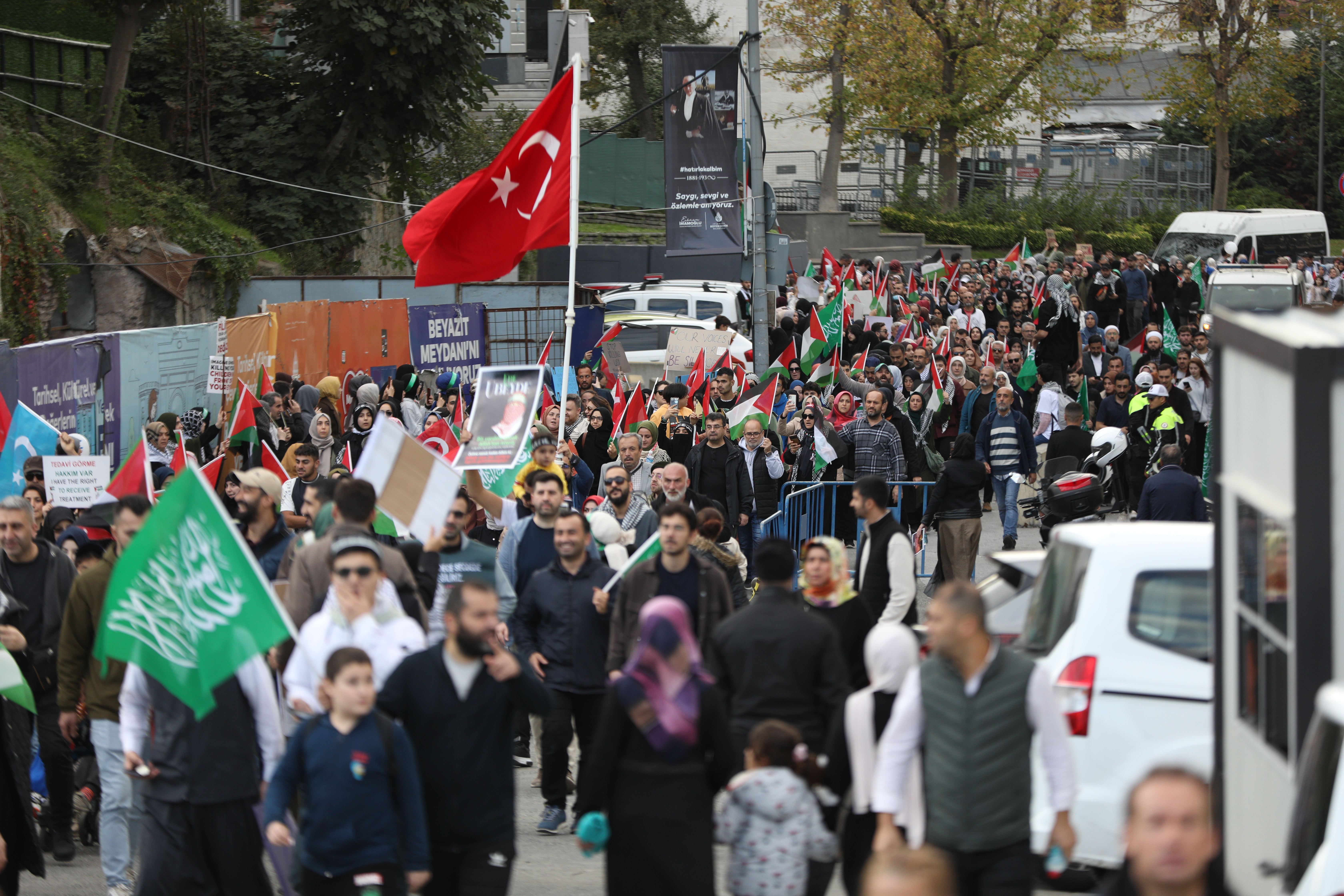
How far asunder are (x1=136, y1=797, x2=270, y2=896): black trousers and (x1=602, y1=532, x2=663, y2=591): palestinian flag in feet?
8.37

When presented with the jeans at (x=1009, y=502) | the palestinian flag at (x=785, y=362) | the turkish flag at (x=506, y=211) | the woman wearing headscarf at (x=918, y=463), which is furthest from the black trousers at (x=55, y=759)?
the palestinian flag at (x=785, y=362)

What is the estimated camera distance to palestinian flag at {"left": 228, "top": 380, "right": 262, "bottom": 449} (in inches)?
567

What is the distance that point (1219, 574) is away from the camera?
16.6 feet

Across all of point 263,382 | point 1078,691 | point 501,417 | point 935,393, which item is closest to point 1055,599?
point 1078,691

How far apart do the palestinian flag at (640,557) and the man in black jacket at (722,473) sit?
4760 mm

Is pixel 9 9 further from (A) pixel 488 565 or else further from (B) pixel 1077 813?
(B) pixel 1077 813

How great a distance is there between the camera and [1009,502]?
48.4ft

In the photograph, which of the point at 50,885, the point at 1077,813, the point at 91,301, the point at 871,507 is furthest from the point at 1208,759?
the point at 91,301

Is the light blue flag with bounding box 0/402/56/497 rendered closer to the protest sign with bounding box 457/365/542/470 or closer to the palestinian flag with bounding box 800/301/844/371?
the protest sign with bounding box 457/365/542/470

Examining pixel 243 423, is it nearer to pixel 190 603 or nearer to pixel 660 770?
pixel 190 603

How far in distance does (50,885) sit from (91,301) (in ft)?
60.1

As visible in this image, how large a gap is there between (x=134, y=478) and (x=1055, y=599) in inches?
226

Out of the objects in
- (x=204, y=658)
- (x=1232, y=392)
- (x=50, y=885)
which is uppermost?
(x=1232, y=392)

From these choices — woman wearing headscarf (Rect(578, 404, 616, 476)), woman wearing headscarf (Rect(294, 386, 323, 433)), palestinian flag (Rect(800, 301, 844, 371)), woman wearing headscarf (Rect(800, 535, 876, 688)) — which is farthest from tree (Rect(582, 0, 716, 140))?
woman wearing headscarf (Rect(800, 535, 876, 688))
